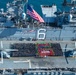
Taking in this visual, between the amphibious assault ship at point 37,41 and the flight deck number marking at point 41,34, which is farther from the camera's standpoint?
the flight deck number marking at point 41,34

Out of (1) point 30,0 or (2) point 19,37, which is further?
(1) point 30,0

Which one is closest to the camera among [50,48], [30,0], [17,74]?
[17,74]

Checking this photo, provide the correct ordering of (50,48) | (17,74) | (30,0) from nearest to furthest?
(17,74) < (50,48) < (30,0)

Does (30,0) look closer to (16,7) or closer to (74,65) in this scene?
(16,7)

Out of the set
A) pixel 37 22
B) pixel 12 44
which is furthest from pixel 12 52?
pixel 37 22

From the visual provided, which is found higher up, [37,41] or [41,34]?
[41,34]

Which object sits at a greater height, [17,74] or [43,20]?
[43,20]

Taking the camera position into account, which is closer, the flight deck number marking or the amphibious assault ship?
the amphibious assault ship

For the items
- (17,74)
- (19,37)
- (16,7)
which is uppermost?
(16,7)
